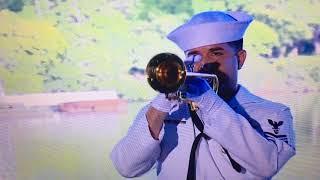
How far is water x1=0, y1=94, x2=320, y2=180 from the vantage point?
5.30ft

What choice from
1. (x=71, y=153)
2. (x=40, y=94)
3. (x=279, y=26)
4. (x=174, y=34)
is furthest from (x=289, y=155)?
(x=40, y=94)

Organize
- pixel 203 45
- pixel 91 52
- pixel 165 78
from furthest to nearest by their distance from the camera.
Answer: pixel 91 52, pixel 203 45, pixel 165 78

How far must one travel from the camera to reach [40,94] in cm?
164

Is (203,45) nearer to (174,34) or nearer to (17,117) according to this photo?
(174,34)

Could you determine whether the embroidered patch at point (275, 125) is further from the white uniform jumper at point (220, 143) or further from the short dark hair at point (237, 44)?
the short dark hair at point (237, 44)

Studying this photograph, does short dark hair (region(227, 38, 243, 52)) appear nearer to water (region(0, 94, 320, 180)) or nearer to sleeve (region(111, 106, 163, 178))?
water (region(0, 94, 320, 180))

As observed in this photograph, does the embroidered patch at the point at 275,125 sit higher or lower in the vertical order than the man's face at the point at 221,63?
lower

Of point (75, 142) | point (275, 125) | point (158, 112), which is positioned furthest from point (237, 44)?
point (75, 142)

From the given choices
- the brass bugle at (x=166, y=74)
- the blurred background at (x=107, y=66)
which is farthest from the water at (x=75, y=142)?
the brass bugle at (x=166, y=74)

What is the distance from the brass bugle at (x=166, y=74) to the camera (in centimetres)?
122

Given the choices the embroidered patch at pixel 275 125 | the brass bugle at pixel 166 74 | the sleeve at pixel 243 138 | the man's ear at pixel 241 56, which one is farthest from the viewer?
the man's ear at pixel 241 56

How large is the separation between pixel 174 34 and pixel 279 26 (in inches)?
12.6

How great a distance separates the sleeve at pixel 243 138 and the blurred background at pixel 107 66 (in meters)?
0.17

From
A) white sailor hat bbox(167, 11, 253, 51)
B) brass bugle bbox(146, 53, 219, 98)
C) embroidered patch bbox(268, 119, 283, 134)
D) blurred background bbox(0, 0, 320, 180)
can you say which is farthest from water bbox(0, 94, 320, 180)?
brass bugle bbox(146, 53, 219, 98)
